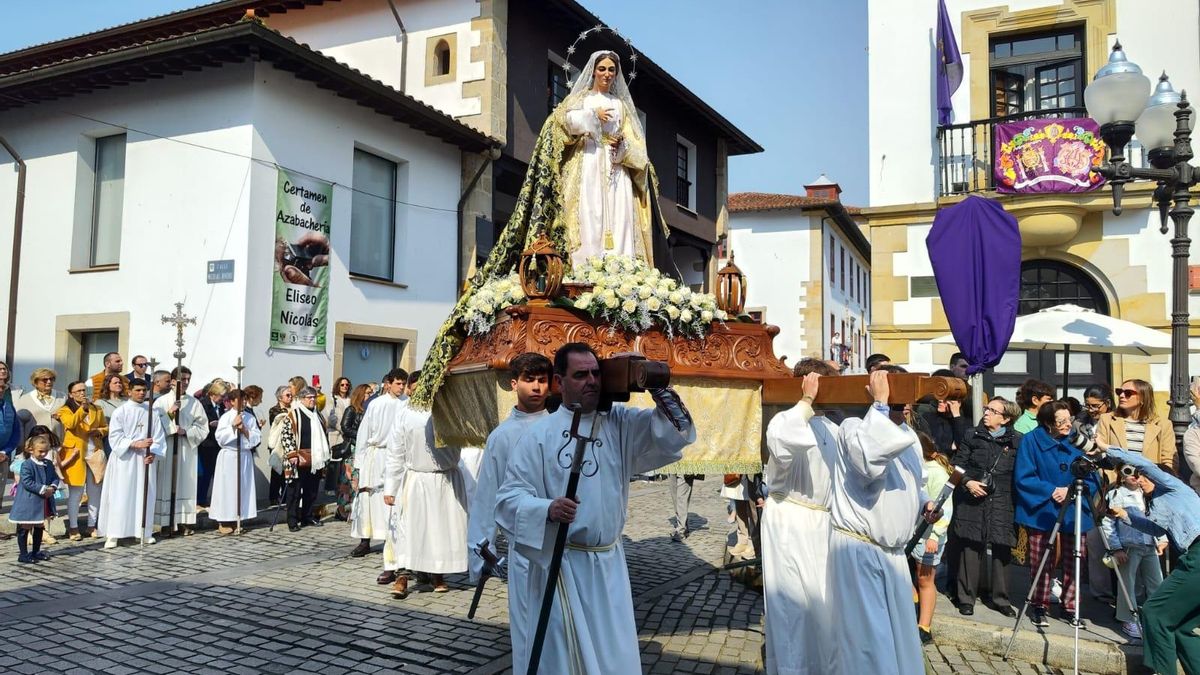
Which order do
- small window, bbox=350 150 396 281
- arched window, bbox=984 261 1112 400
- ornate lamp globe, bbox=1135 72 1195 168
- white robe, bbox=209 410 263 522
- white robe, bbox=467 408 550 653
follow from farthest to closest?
small window, bbox=350 150 396 281 → arched window, bbox=984 261 1112 400 → white robe, bbox=209 410 263 522 → ornate lamp globe, bbox=1135 72 1195 168 → white robe, bbox=467 408 550 653

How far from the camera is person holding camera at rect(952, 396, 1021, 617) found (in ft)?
21.1

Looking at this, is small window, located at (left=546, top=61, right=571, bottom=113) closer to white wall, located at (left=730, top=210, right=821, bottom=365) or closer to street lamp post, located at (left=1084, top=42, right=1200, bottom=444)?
street lamp post, located at (left=1084, top=42, right=1200, bottom=444)

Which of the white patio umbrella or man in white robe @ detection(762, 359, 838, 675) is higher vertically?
the white patio umbrella

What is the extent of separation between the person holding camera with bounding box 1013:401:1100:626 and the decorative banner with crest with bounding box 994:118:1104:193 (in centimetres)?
656

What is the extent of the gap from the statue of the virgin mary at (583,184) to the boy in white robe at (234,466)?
17.5 feet

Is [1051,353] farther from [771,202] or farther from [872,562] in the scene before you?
[771,202]

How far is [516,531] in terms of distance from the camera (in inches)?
131

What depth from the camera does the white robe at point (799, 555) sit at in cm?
498

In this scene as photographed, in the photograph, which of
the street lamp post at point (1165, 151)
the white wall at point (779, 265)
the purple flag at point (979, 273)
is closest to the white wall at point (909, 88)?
the purple flag at point (979, 273)

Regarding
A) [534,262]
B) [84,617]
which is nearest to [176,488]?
[84,617]

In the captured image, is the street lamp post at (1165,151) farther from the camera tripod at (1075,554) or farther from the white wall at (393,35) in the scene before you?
the white wall at (393,35)

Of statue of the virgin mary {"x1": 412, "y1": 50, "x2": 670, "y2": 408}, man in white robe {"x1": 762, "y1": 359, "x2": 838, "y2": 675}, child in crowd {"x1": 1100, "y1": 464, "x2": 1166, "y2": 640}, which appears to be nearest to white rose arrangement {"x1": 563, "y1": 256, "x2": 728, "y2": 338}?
statue of the virgin mary {"x1": 412, "y1": 50, "x2": 670, "y2": 408}

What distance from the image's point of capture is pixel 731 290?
5227mm

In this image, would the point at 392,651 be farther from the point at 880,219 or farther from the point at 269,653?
the point at 880,219
